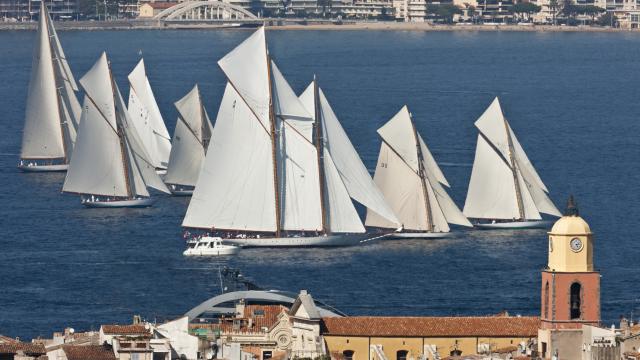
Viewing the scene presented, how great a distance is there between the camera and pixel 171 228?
11519 cm

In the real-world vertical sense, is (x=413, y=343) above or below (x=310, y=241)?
below

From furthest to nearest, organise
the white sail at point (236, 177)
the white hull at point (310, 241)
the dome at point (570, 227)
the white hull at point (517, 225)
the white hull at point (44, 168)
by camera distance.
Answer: the white hull at point (44, 168), the white hull at point (517, 225), the white sail at point (236, 177), the white hull at point (310, 241), the dome at point (570, 227)

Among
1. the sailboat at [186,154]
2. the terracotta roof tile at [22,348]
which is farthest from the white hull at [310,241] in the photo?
the terracotta roof tile at [22,348]

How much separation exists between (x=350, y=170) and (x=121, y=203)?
17.0 m

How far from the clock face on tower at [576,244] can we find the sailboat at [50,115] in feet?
273

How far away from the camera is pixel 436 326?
66.2 meters

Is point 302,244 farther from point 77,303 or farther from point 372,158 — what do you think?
point 372,158

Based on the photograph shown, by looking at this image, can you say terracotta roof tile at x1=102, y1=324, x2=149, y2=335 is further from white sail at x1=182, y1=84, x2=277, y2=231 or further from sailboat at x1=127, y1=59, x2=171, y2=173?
sailboat at x1=127, y1=59, x2=171, y2=173

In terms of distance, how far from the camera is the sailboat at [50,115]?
14262cm

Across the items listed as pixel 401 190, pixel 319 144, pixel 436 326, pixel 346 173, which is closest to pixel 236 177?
pixel 319 144

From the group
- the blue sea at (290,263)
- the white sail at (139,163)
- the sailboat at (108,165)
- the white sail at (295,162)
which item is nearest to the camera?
the blue sea at (290,263)

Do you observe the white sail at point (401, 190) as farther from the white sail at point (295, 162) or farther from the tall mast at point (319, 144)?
the white sail at point (295, 162)

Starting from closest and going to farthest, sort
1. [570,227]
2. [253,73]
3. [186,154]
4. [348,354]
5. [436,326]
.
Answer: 1. [570,227]
2. [348,354]
3. [436,326]
4. [253,73]
5. [186,154]

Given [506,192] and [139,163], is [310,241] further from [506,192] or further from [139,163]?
[139,163]
